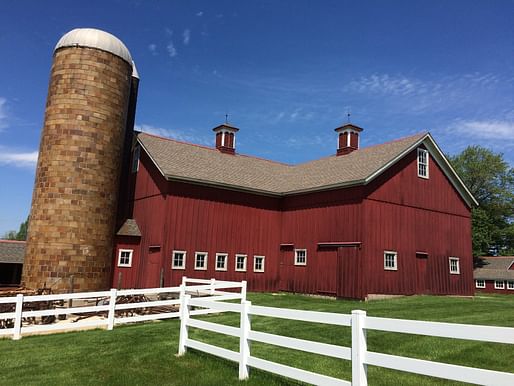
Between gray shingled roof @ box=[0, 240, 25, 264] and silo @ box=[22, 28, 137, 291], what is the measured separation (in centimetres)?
584

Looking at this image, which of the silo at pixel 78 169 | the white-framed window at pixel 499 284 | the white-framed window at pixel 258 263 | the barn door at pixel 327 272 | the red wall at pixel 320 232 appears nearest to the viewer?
the silo at pixel 78 169

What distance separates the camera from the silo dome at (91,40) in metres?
22.4

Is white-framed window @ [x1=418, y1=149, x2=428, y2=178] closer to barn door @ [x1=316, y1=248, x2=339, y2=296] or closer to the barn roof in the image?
the barn roof

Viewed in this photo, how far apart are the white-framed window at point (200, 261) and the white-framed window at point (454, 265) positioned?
1288cm

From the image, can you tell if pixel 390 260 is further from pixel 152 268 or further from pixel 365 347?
pixel 365 347

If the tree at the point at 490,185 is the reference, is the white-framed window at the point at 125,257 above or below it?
below

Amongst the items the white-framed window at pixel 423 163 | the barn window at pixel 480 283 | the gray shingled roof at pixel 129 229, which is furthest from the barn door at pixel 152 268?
the barn window at pixel 480 283

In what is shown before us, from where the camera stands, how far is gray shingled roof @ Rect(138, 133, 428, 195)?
2225 centimetres

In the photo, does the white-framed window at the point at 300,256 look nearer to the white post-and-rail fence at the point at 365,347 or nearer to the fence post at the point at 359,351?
the white post-and-rail fence at the point at 365,347

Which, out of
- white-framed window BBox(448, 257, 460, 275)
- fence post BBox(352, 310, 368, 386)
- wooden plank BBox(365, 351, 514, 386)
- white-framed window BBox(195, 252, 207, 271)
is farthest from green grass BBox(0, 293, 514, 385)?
white-framed window BBox(448, 257, 460, 275)

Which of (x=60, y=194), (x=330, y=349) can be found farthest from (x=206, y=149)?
(x=330, y=349)

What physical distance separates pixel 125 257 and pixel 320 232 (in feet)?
33.3

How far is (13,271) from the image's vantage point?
29438mm

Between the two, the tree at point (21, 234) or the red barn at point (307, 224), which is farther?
the tree at point (21, 234)
